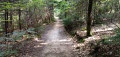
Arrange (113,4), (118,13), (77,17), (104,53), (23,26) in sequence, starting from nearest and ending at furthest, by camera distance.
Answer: (104,53) < (118,13) < (113,4) < (23,26) < (77,17)

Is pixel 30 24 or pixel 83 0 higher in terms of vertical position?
pixel 83 0

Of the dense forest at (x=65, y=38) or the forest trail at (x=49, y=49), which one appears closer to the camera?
the dense forest at (x=65, y=38)

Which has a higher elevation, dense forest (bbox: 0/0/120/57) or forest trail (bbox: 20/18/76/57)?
dense forest (bbox: 0/0/120/57)

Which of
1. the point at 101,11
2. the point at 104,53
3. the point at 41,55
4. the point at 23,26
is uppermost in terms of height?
the point at 101,11

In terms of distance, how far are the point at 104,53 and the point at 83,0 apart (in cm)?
528

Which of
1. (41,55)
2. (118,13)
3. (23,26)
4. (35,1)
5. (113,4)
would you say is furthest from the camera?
(23,26)

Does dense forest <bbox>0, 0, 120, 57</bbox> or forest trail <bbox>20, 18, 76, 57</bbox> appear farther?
forest trail <bbox>20, 18, 76, 57</bbox>

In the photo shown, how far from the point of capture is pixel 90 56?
184 inches

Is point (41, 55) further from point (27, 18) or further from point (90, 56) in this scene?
point (27, 18)

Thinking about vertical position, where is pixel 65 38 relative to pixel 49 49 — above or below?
above

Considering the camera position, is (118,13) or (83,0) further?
(83,0)

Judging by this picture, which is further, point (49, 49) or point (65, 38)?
point (65, 38)

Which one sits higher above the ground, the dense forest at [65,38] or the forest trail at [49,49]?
the dense forest at [65,38]

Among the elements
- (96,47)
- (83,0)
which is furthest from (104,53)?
(83,0)
